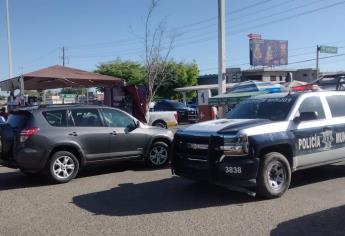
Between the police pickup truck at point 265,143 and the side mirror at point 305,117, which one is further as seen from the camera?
the side mirror at point 305,117

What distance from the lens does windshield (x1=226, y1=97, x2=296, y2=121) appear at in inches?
323

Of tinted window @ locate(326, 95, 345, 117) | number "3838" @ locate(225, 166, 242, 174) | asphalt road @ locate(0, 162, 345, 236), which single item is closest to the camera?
asphalt road @ locate(0, 162, 345, 236)

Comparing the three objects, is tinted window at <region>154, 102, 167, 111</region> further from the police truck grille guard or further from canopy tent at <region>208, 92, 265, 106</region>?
the police truck grille guard

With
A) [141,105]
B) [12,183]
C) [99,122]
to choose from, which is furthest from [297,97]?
[141,105]

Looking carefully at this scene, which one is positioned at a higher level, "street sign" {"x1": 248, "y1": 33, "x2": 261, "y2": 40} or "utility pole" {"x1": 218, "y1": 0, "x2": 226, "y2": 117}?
"street sign" {"x1": 248, "y1": 33, "x2": 261, "y2": 40}

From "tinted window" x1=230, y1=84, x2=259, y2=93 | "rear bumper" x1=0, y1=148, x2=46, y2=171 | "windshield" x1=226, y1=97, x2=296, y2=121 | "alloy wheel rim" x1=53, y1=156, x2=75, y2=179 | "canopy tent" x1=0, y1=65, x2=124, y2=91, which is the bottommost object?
"alloy wheel rim" x1=53, y1=156, x2=75, y2=179

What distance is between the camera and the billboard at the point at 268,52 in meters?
58.9

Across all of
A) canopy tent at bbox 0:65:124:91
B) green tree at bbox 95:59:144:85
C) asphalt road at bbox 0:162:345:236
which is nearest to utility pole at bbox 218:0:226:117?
canopy tent at bbox 0:65:124:91

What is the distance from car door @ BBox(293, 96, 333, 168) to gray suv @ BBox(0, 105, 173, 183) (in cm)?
393

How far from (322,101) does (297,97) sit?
2.11 feet

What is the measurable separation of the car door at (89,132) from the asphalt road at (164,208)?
0.60m

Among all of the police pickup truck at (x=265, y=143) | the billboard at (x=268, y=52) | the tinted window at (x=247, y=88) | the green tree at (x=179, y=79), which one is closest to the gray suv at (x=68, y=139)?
the police pickup truck at (x=265, y=143)

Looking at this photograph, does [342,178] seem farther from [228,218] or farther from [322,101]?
[228,218]

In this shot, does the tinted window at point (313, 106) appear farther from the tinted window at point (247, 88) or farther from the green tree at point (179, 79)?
the green tree at point (179, 79)
